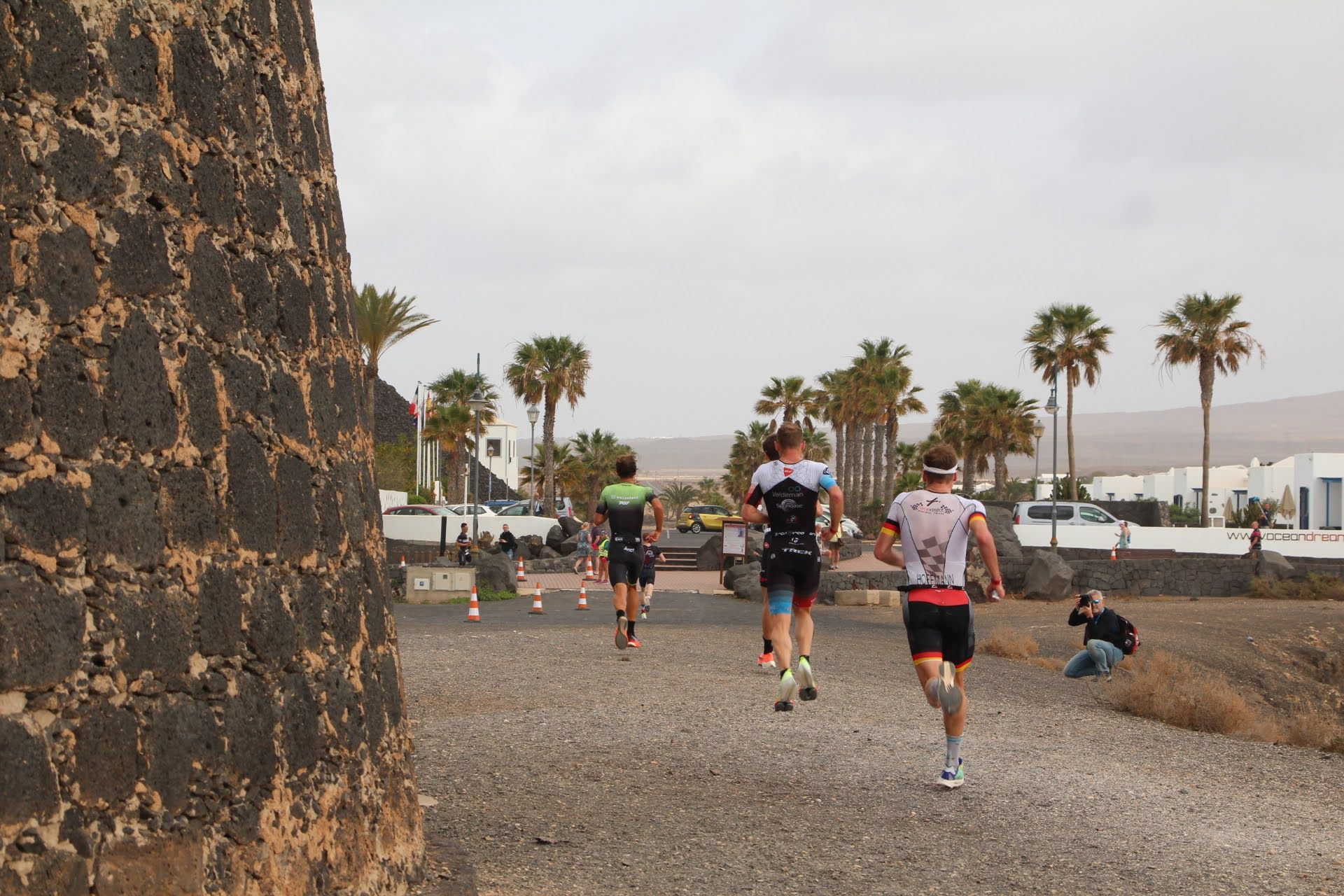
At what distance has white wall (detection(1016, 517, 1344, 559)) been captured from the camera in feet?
132

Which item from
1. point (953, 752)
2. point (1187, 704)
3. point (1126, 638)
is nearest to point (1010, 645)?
point (1126, 638)

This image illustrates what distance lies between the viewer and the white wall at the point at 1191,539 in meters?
40.3

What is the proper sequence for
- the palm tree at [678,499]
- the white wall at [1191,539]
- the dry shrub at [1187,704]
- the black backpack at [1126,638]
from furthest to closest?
the palm tree at [678,499] → the white wall at [1191,539] → the black backpack at [1126,638] → the dry shrub at [1187,704]

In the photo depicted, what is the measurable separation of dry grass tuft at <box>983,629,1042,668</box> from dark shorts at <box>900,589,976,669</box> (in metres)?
11.0

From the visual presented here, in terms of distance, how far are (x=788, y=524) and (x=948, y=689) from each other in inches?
76.7

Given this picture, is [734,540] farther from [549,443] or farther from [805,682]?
[549,443]

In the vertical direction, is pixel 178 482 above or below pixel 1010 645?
above

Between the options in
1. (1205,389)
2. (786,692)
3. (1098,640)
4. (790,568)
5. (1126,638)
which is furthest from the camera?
(1205,389)

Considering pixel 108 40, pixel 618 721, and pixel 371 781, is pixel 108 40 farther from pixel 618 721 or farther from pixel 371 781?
pixel 618 721

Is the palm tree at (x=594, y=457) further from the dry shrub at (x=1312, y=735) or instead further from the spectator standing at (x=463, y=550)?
the dry shrub at (x=1312, y=735)

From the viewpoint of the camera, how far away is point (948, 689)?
7223mm

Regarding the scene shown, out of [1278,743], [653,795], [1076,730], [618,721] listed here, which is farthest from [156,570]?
[1278,743]

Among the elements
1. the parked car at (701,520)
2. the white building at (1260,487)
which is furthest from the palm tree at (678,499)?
the parked car at (701,520)

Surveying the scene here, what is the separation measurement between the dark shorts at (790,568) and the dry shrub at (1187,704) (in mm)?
5196
